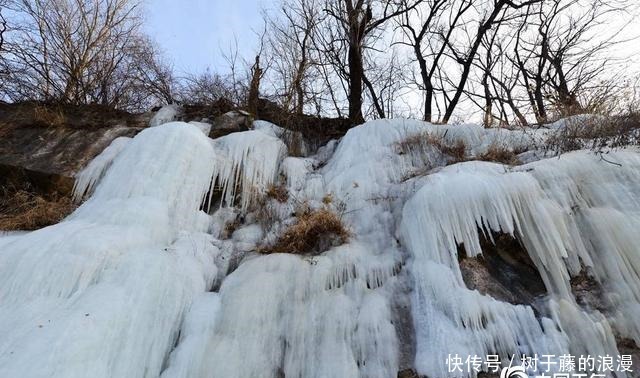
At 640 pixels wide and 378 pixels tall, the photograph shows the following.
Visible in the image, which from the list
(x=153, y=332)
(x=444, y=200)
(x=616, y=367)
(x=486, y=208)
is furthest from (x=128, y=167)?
(x=616, y=367)

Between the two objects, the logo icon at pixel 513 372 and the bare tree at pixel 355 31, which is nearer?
the logo icon at pixel 513 372

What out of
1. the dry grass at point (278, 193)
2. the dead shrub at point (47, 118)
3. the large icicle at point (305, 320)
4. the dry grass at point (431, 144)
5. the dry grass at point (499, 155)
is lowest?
the large icicle at point (305, 320)

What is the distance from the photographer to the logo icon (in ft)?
8.34

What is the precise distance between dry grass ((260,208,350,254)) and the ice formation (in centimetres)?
20

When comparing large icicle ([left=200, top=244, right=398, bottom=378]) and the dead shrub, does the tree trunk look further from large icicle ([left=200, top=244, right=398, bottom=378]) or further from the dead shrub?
the dead shrub

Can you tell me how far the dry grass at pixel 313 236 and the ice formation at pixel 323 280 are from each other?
0.20m

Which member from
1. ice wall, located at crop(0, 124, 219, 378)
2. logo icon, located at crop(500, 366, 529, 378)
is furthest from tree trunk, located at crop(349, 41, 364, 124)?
logo icon, located at crop(500, 366, 529, 378)

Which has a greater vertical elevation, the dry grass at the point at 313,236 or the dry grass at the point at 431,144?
the dry grass at the point at 431,144

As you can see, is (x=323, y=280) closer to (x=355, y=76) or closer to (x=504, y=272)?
(x=504, y=272)

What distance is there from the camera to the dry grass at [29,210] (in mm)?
4461

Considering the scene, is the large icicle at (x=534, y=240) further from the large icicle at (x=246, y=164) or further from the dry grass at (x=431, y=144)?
the large icicle at (x=246, y=164)

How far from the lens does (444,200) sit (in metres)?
3.61


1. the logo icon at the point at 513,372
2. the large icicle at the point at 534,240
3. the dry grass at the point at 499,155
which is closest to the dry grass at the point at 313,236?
the large icicle at the point at 534,240

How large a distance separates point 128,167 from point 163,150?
48 centimetres
